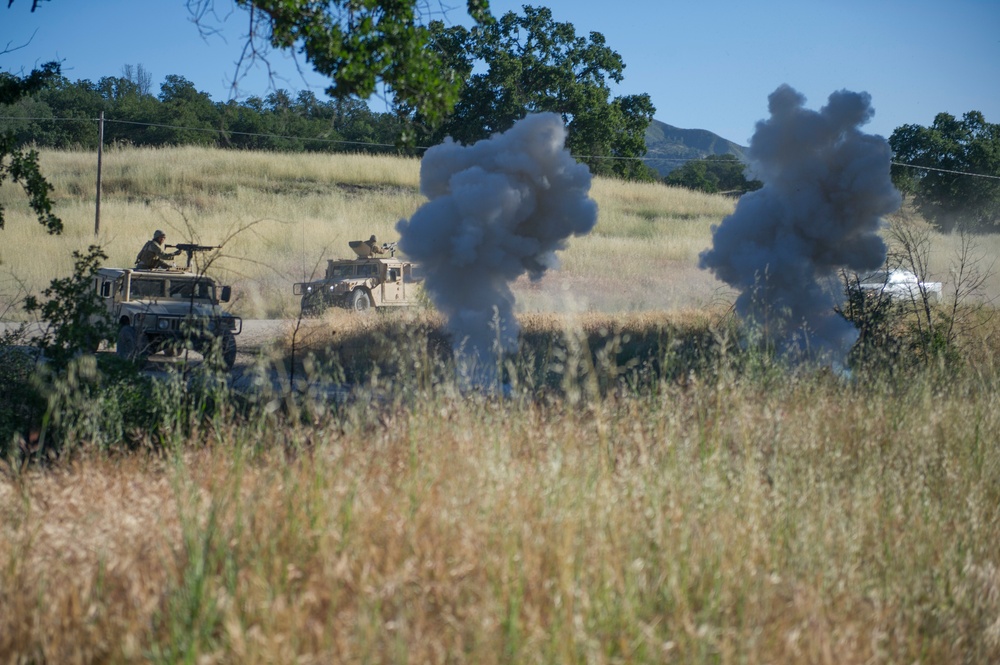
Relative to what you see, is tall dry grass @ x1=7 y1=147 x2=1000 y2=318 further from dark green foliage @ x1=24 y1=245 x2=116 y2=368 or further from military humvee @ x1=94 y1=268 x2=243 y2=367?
dark green foliage @ x1=24 y1=245 x2=116 y2=368

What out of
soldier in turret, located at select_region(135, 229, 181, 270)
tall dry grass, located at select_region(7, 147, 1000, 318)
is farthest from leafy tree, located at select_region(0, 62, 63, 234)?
tall dry grass, located at select_region(7, 147, 1000, 318)

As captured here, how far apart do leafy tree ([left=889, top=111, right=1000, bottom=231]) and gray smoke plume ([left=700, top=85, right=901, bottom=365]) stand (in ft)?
153

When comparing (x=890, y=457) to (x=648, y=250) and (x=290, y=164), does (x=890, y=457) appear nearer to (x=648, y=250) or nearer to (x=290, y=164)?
(x=648, y=250)

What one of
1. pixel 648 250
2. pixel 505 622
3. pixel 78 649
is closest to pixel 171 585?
pixel 78 649

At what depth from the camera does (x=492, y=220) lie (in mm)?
11734

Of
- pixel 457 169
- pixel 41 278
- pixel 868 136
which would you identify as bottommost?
pixel 41 278

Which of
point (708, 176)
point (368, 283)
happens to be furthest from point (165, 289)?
point (708, 176)

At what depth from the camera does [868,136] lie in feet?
40.6

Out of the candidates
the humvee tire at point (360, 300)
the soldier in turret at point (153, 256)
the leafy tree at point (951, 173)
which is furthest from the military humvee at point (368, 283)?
the leafy tree at point (951, 173)

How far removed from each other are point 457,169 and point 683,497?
906 centimetres

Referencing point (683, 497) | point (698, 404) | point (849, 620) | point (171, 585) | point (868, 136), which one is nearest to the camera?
point (171, 585)

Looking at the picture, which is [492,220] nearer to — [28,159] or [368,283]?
[28,159]

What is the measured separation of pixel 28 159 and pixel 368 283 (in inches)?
499

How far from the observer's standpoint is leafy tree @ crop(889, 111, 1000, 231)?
182ft
